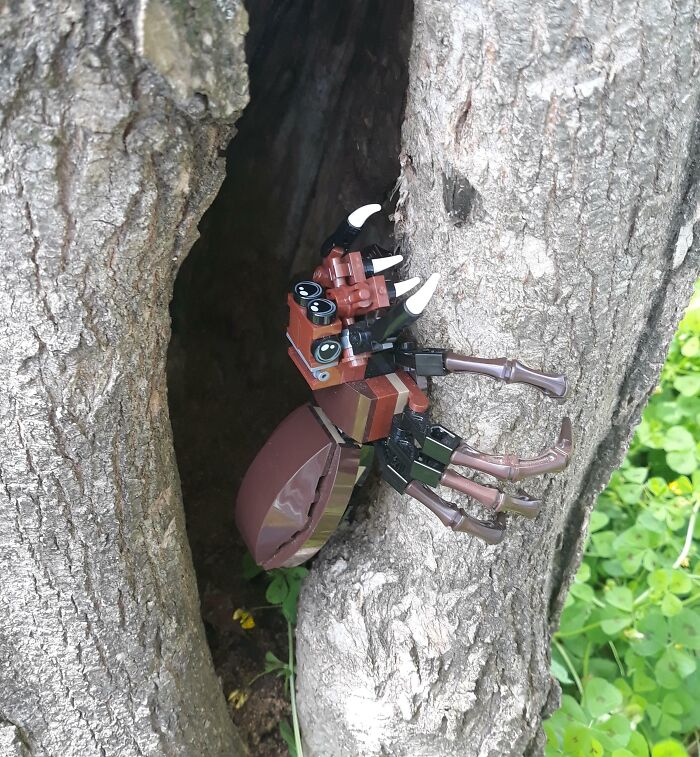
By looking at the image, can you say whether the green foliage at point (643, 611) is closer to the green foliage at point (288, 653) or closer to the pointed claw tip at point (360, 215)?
the green foliage at point (288, 653)


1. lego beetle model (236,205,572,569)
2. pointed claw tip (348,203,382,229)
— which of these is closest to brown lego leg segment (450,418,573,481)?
lego beetle model (236,205,572,569)

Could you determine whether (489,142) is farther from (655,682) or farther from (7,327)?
(655,682)

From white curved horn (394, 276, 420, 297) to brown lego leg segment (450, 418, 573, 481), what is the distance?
0.20 m

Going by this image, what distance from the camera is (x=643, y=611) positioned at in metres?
1.77

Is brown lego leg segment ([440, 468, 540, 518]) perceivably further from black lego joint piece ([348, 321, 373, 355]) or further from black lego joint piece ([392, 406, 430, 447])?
black lego joint piece ([348, 321, 373, 355])

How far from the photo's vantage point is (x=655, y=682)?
68.7 inches

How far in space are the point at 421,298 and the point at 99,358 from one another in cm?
36

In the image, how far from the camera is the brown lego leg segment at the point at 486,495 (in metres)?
0.90

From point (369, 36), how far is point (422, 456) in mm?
657

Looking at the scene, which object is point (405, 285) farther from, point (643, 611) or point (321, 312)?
point (643, 611)

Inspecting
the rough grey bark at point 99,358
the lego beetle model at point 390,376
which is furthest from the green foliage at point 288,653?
the lego beetle model at point 390,376

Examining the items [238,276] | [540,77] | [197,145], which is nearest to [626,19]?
[540,77]

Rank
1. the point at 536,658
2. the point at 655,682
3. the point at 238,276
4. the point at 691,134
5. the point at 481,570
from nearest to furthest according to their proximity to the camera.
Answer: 1. the point at 691,134
2. the point at 481,570
3. the point at 536,658
4. the point at 238,276
5. the point at 655,682

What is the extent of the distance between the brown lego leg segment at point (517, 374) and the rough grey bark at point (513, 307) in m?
0.05
